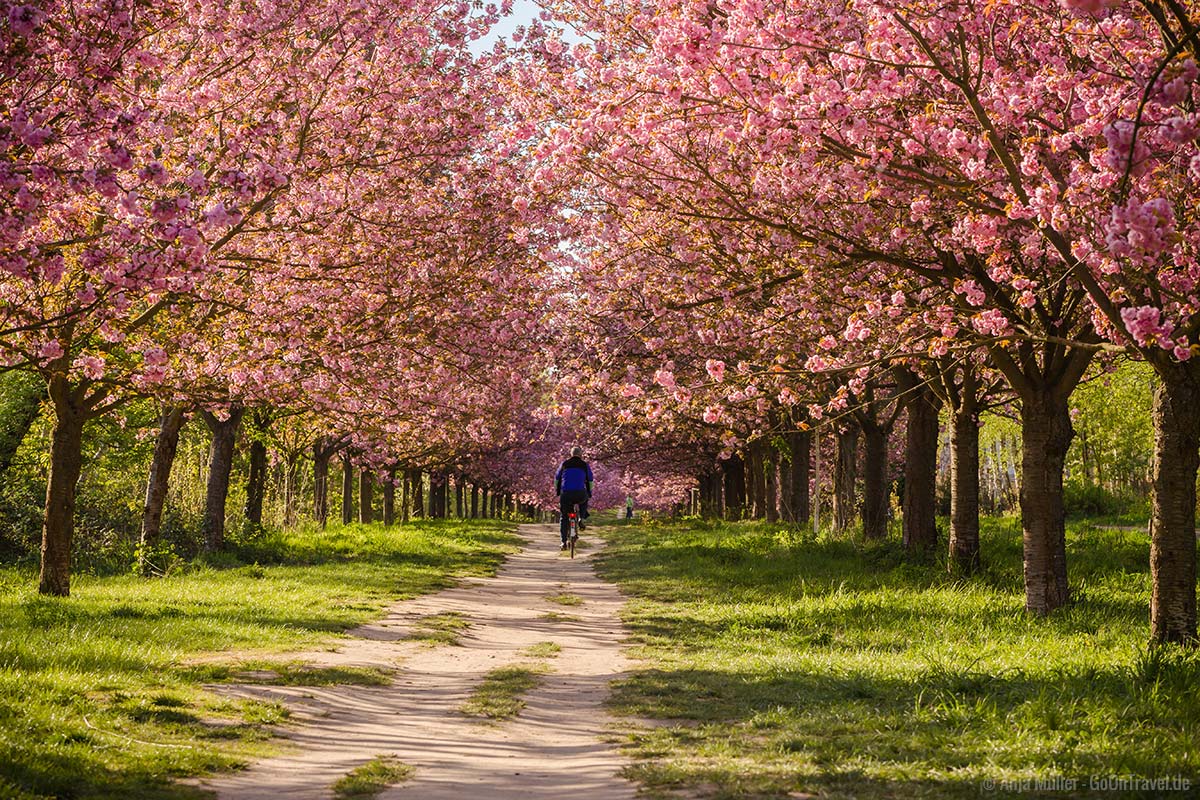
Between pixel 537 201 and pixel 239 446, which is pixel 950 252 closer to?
pixel 537 201

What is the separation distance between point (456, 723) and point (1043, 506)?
825cm

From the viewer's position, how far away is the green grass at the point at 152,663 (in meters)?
6.45

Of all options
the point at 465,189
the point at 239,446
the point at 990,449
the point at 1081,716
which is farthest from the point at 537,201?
the point at 990,449

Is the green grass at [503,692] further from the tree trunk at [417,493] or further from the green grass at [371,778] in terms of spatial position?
the tree trunk at [417,493]

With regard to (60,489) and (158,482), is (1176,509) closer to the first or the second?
(60,489)

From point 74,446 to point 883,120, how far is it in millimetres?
12263

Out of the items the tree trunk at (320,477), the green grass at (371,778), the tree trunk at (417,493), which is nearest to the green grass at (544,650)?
the green grass at (371,778)

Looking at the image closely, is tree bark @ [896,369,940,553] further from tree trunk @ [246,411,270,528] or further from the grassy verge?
tree trunk @ [246,411,270,528]

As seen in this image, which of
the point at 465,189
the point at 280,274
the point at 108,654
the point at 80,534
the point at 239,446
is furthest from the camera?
the point at 239,446

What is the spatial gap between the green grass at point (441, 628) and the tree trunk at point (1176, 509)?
8007mm

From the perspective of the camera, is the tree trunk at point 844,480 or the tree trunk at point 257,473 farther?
the tree trunk at point 257,473

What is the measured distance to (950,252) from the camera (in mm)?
11836

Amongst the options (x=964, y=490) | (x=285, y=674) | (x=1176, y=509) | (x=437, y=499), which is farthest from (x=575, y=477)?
(x=437, y=499)

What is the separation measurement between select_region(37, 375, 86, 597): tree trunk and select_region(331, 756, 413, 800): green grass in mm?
10186
